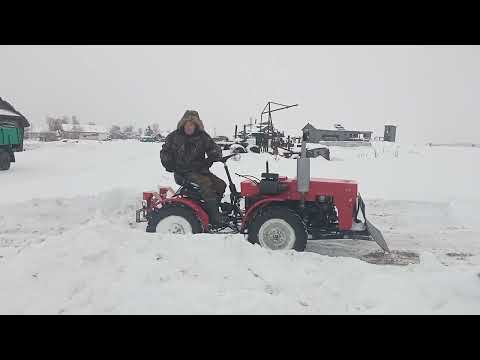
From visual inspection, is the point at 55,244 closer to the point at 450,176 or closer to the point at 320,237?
the point at 320,237

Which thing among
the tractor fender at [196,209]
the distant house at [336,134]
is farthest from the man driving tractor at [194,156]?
the distant house at [336,134]

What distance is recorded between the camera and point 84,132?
266 ft

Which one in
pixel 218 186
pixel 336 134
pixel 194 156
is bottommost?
pixel 218 186

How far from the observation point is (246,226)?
4746mm

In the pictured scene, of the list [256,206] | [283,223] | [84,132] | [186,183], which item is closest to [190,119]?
[186,183]

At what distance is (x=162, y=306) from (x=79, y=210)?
5015 mm

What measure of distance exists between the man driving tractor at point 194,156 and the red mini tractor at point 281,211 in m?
0.10

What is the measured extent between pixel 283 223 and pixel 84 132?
84.3 m

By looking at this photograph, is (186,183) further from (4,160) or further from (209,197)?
(4,160)

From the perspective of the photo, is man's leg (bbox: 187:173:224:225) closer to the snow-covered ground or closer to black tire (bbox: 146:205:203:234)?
black tire (bbox: 146:205:203:234)

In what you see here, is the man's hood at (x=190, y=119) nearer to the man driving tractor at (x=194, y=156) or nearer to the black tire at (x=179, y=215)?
the man driving tractor at (x=194, y=156)

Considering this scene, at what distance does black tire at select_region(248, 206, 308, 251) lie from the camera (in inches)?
175

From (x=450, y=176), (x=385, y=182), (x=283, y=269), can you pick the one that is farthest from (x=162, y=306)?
(x=450, y=176)
